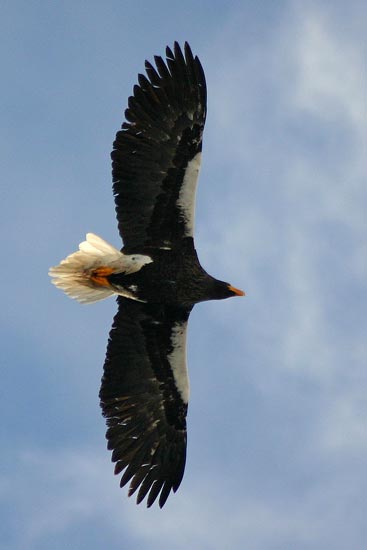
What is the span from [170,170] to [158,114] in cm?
64

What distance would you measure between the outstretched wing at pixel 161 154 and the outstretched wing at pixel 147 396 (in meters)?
1.00

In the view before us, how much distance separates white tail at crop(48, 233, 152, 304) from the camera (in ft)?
44.7

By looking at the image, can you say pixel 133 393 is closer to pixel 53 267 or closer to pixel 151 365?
pixel 151 365

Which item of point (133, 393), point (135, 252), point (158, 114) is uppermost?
point (158, 114)

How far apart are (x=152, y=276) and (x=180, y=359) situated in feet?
3.80

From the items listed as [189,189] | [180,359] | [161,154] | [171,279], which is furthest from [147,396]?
[161,154]

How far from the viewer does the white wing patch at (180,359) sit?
46.4 ft

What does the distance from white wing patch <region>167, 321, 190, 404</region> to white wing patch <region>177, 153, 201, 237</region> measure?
4.54ft

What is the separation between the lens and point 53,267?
14.1 metres

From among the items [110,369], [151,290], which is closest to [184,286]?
[151,290]

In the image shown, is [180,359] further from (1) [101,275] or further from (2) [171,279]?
(1) [101,275]

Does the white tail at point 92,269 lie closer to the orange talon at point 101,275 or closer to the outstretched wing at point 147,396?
the orange talon at point 101,275

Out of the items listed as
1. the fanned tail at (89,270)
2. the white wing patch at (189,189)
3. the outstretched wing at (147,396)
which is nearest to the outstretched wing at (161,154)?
the white wing patch at (189,189)

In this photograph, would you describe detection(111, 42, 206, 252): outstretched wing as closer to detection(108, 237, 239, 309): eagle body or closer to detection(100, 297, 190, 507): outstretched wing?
detection(108, 237, 239, 309): eagle body
